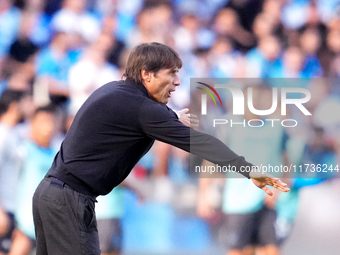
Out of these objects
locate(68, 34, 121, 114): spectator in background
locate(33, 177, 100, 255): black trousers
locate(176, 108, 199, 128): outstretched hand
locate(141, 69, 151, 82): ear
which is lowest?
locate(33, 177, 100, 255): black trousers

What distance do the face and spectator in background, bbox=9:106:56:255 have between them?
172 centimetres

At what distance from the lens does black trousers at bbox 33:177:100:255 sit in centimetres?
174

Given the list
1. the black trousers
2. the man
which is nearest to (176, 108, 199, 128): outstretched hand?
the man

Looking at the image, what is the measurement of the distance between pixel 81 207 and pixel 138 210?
1690 millimetres

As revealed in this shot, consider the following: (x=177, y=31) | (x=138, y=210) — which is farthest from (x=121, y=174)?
(x=177, y=31)

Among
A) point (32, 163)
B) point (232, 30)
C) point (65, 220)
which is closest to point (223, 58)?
point (232, 30)

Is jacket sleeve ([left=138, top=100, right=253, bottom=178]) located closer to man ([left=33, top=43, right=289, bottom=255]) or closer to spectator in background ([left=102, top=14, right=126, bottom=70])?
man ([left=33, top=43, right=289, bottom=255])

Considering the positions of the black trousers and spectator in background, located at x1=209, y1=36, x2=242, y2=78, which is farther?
spectator in background, located at x1=209, y1=36, x2=242, y2=78

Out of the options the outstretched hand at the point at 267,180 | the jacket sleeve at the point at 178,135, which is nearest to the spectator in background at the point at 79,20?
the jacket sleeve at the point at 178,135

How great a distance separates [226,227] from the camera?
3.39 m

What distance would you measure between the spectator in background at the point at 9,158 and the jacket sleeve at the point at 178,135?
205 cm

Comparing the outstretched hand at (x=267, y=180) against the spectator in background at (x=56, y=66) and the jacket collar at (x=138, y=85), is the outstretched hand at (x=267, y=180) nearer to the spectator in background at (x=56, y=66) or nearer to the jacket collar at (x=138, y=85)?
the jacket collar at (x=138, y=85)
